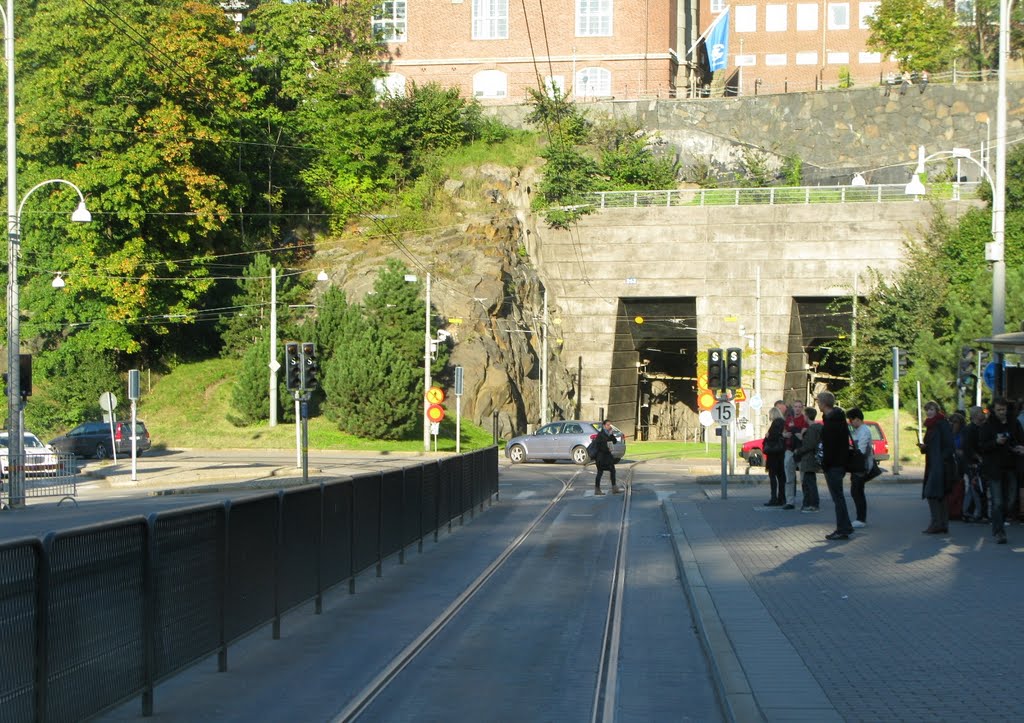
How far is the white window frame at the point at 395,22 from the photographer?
236 feet

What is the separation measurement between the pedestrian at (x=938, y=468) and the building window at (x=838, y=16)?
81.3 metres

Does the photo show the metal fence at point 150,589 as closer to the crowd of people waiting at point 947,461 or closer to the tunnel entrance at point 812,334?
the crowd of people waiting at point 947,461

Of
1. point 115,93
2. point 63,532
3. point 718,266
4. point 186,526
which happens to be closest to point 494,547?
point 186,526

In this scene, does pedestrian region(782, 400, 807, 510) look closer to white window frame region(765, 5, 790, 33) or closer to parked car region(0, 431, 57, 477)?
parked car region(0, 431, 57, 477)

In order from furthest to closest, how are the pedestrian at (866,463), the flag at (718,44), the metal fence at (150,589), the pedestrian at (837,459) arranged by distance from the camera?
1. the flag at (718,44)
2. the pedestrian at (866,463)
3. the pedestrian at (837,459)
4. the metal fence at (150,589)

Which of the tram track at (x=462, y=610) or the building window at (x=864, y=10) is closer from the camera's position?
the tram track at (x=462, y=610)

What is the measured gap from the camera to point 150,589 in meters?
7.39

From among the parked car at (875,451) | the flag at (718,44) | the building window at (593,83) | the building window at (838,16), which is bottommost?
the parked car at (875,451)

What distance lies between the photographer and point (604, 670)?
29.8ft

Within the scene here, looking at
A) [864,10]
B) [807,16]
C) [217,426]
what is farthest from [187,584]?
[864,10]

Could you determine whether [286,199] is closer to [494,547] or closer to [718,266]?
[718,266]

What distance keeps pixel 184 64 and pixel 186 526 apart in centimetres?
4689

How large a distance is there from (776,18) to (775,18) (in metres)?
0.08

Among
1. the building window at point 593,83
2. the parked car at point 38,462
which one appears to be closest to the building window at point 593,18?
the building window at point 593,83
